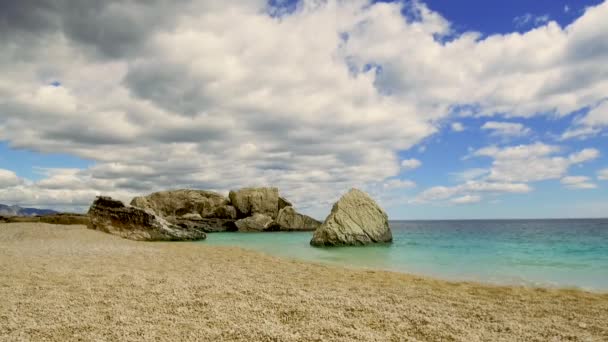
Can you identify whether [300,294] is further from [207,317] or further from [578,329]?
[578,329]

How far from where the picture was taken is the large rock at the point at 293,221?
5166cm

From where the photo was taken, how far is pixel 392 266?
46.2 feet

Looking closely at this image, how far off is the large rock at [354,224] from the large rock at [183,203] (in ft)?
121

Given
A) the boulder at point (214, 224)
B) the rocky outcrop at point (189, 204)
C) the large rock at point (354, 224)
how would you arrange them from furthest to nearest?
the rocky outcrop at point (189, 204) → the boulder at point (214, 224) → the large rock at point (354, 224)

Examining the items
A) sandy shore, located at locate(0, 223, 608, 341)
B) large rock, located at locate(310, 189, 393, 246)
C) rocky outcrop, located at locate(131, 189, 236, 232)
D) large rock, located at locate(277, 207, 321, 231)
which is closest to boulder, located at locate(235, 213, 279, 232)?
large rock, located at locate(277, 207, 321, 231)

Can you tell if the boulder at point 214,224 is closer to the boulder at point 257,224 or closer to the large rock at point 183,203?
the boulder at point 257,224

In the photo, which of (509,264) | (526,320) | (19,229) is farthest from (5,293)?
(19,229)

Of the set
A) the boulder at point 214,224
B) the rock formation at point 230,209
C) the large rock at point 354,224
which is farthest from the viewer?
the rock formation at point 230,209

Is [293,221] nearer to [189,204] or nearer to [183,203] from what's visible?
[189,204]

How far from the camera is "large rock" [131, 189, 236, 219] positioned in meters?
58.5

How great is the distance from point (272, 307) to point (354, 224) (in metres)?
17.6

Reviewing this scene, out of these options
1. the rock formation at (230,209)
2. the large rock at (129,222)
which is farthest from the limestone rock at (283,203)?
the large rock at (129,222)

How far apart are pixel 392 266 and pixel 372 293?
6477 mm

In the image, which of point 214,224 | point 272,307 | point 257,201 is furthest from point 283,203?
point 272,307
